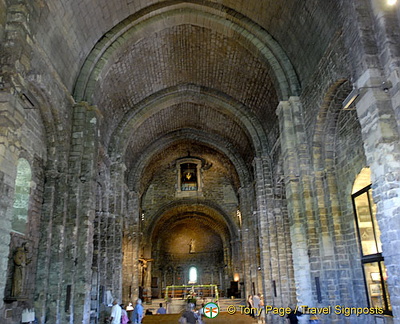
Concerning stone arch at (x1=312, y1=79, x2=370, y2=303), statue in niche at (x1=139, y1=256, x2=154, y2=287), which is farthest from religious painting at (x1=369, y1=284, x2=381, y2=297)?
statue in niche at (x1=139, y1=256, x2=154, y2=287)

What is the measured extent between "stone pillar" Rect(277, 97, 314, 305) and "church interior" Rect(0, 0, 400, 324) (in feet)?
0.17

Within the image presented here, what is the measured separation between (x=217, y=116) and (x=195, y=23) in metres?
6.92

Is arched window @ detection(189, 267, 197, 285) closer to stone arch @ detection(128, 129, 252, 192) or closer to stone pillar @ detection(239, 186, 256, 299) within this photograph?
stone pillar @ detection(239, 186, 256, 299)

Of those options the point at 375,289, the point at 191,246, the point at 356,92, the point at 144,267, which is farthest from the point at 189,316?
the point at 191,246

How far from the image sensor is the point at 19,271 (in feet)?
29.2

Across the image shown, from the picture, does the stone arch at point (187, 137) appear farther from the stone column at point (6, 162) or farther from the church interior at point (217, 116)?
the stone column at point (6, 162)

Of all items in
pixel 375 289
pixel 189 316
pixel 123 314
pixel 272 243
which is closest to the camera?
pixel 189 316

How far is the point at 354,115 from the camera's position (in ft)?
33.7

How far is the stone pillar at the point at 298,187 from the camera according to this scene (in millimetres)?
11250

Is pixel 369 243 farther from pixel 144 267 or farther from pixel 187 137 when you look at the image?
pixel 144 267

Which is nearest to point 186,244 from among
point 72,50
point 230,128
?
point 230,128

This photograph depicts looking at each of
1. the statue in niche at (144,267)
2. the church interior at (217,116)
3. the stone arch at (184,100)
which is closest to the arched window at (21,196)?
the church interior at (217,116)

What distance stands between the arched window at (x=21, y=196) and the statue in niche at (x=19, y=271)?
2.38 ft

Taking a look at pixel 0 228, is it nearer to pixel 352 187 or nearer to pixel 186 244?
pixel 352 187
